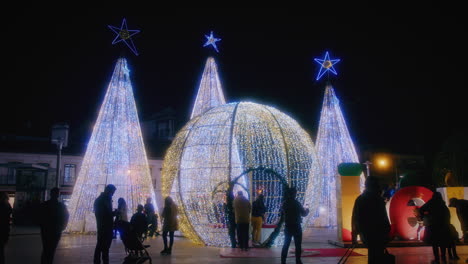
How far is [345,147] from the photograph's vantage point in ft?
77.4

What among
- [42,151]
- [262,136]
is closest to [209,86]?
[262,136]

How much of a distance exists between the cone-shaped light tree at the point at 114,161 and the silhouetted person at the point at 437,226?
43.1 ft

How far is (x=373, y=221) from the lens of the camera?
272 inches

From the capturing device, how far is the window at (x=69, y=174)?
38.7 m

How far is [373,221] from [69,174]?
117ft

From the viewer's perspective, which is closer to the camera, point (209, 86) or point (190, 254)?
point (190, 254)

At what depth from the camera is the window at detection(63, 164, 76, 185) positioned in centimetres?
3873

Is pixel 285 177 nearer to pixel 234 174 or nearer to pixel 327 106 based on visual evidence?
pixel 234 174

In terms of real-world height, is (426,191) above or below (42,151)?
below

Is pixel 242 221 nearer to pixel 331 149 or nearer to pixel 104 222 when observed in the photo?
pixel 104 222

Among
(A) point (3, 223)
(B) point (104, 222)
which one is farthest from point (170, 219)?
(A) point (3, 223)

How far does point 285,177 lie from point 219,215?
2.38 m

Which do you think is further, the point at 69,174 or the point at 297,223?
the point at 69,174

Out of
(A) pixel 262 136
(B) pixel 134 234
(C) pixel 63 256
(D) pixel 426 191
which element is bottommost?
(C) pixel 63 256
